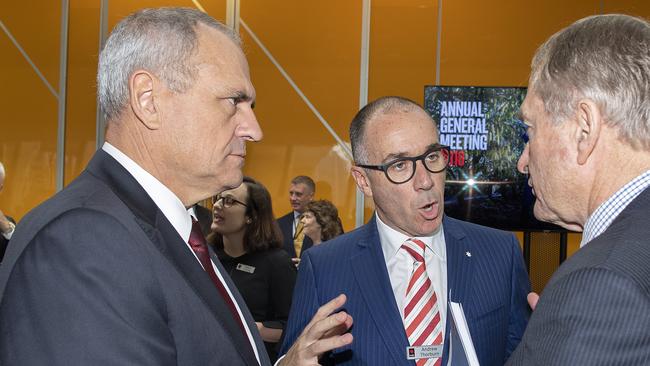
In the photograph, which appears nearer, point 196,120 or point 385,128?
point 196,120

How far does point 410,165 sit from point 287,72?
6.57 meters

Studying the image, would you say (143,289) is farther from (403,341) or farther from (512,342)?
(512,342)

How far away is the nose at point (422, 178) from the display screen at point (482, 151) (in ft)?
13.2

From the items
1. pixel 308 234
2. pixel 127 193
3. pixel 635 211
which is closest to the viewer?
pixel 635 211

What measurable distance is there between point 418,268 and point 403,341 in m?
0.26

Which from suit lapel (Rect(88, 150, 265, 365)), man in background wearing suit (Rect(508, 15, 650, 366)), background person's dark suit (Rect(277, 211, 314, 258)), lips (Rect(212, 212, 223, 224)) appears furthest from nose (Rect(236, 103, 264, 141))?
background person's dark suit (Rect(277, 211, 314, 258))

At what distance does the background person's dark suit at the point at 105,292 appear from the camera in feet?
3.96

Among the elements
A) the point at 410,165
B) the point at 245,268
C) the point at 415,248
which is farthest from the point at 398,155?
the point at 245,268

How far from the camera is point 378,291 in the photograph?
7.59 ft

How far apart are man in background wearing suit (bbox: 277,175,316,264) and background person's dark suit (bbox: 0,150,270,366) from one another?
4308mm

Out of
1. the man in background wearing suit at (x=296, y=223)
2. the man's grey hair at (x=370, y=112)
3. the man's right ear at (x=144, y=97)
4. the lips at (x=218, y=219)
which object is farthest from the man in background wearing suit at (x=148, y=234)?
the man in background wearing suit at (x=296, y=223)

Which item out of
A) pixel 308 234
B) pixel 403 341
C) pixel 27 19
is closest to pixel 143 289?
pixel 403 341

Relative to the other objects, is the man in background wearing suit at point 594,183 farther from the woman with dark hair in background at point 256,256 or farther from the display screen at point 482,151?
the display screen at point 482,151

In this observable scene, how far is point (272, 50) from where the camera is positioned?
29.0 ft
